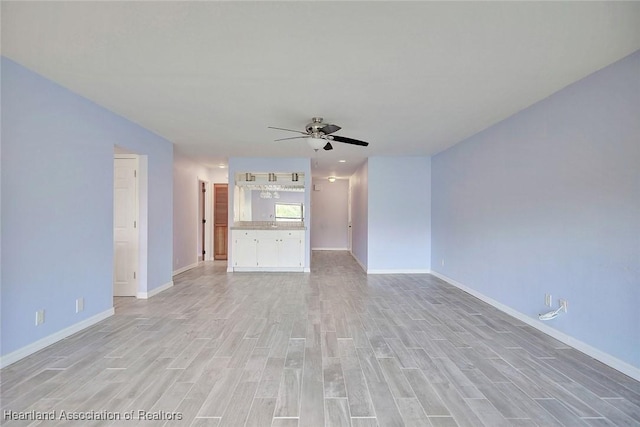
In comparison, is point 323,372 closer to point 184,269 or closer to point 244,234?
point 244,234

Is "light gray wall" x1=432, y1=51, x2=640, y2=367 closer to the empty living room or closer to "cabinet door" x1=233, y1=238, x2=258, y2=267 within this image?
the empty living room

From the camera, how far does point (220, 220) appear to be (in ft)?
26.1

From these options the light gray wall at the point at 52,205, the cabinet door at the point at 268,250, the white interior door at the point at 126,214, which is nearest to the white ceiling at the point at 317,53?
the light gray wall at the point at 52,205

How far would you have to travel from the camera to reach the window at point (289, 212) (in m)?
6.74

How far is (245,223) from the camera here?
22.0 ft

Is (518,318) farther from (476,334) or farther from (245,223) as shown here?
(245,223)

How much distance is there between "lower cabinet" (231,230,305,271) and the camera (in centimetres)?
634

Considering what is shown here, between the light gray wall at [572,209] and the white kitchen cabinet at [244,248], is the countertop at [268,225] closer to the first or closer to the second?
the white kitchen cabinet at [244,248]

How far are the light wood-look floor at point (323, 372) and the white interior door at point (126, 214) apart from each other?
2.41 feet

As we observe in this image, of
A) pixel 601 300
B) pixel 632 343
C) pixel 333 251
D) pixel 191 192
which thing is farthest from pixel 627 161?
pixel 333 251

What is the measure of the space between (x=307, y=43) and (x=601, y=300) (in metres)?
3.24

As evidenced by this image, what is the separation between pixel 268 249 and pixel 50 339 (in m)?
3.94

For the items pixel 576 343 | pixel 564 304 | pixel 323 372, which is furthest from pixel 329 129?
pixel 576 343

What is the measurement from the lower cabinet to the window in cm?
53
